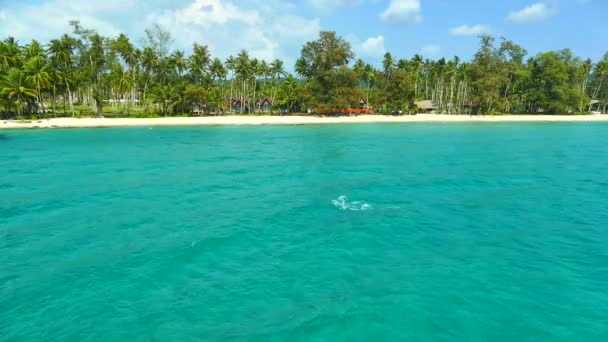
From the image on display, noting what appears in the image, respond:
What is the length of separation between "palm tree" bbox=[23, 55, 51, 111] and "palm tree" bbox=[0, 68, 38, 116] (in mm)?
990

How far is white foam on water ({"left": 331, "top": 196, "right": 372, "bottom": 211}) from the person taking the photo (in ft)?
57.8

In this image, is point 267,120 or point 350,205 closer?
point 350,205

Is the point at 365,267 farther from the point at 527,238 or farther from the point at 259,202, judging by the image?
the point at 259,202

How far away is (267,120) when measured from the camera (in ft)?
271

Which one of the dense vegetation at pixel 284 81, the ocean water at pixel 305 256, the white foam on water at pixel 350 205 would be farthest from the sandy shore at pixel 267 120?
the white foam on water at pixel 350 205

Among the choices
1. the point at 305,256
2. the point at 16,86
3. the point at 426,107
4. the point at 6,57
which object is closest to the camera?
the point at 305,256

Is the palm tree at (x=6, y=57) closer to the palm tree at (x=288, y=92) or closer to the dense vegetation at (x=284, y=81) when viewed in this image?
the dense vegetation at (x=284, y=81)

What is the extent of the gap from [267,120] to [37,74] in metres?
42.2

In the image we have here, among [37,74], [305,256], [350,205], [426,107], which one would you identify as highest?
[37,74]

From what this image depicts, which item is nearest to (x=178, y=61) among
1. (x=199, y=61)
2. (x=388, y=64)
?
(x=199, y=61)

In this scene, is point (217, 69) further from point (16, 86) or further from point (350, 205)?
point (350, 205)

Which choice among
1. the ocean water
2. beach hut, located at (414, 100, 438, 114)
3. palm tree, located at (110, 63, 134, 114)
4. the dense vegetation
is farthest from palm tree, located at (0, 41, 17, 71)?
beach hut, located at (414, 100, 438, 114)

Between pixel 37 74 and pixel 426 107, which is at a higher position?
pixel 37 74

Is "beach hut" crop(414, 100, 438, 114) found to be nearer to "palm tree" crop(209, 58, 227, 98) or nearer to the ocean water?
"palm tree" crop(209, 58, 227, 98)
